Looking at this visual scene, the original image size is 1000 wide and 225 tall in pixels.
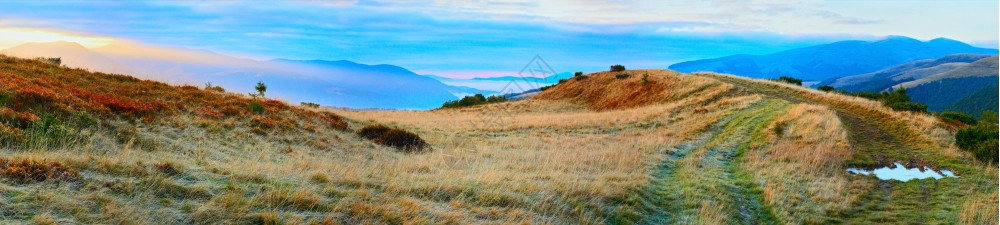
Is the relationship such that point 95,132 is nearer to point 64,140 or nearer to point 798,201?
point 64,140

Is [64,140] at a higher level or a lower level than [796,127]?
higher

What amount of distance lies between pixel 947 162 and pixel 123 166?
19779 mm

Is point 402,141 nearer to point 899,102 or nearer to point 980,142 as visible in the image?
point 980,142

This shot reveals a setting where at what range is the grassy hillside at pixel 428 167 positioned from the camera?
7.38 meters

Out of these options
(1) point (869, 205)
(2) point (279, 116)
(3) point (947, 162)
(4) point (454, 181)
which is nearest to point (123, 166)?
(4) point (454, 181)

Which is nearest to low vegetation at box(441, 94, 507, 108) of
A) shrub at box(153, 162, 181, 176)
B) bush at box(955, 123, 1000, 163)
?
bush at box(955, 123, 1000, 163)

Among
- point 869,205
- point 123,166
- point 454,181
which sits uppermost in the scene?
point 123,166

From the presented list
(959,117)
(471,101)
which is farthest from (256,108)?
(471,101)

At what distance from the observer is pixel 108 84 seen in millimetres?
19609

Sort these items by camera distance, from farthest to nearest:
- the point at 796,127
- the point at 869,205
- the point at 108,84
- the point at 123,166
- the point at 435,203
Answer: the point at 796,127
the point at 108,84
the point at 869,205
the point at 435,203
the point at 123,166

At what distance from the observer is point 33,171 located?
7.25 meters

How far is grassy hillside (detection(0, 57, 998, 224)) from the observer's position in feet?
24.2

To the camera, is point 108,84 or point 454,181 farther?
point 108,84

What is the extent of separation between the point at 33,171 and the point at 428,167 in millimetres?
7505
